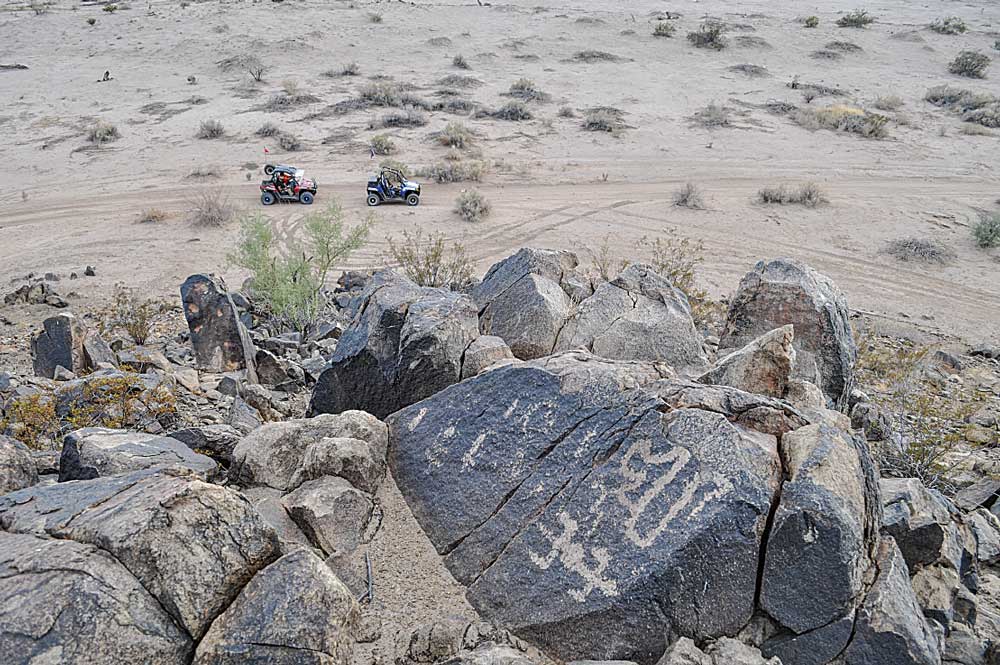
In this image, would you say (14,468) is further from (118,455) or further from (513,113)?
(513,113)

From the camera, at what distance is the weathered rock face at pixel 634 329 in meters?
7.04

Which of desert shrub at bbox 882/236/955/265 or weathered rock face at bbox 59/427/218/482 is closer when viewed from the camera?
weathered rock face at bbox 59/427/218/482

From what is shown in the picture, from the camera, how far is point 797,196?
21.1 meters

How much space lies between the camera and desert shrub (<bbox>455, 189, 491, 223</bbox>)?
1988cm

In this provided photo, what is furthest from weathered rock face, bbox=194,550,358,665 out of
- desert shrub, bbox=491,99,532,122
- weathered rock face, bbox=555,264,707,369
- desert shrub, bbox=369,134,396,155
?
desert shrub, bbox=491,99,532,122

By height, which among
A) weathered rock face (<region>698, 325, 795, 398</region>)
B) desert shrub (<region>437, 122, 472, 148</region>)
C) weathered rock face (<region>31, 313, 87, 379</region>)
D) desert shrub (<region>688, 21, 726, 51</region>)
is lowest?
desert shrub (<region>437, 122, 472, 148</region>)

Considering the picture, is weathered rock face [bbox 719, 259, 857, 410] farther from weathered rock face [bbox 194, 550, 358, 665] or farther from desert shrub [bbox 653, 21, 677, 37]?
desert shrub [bbox 653, 21, 677, 37]

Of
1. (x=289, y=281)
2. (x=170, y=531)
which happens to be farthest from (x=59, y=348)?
(x=170, y=531)

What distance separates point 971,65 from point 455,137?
1159 inches

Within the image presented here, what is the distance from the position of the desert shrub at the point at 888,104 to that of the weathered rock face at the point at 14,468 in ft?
114

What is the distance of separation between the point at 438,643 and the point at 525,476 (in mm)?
1213

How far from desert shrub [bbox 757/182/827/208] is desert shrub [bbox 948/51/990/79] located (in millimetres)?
22151

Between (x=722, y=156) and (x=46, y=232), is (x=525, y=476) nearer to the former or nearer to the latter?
(x=46, y=232)

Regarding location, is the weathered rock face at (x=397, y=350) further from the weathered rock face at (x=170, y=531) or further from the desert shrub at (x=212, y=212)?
the desert shrub at (x=212, y=212)
